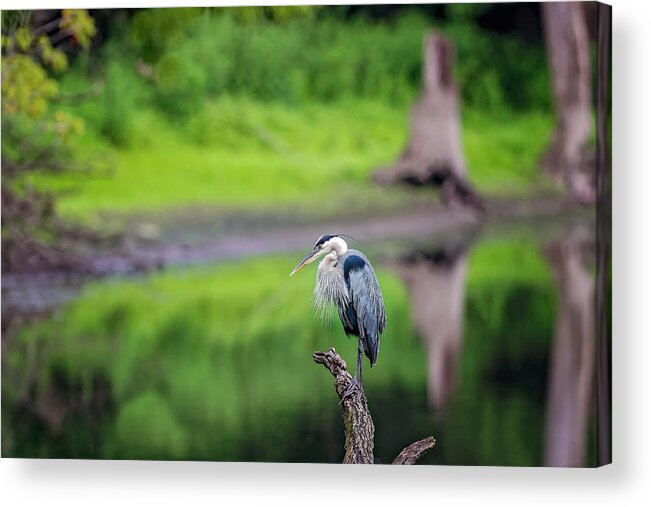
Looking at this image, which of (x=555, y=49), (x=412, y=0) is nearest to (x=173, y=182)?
(x=412, y=0)

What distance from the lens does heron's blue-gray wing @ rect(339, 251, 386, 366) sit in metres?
5.55

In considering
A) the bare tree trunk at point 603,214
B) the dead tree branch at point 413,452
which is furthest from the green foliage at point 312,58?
the dead tree branch at point 413,452

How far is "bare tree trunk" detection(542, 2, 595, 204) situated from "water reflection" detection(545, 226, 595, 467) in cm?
21

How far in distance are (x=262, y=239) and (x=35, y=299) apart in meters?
0.90

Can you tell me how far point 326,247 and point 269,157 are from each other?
54 centimetres

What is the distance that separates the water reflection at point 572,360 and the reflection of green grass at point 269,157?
372 mm

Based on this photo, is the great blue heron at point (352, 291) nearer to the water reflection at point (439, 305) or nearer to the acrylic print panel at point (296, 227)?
the acrylic print panel at point (296, 227)

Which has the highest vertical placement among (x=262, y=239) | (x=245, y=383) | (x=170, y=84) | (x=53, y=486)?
(x=170, y=84)

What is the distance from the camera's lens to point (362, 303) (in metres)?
5.58


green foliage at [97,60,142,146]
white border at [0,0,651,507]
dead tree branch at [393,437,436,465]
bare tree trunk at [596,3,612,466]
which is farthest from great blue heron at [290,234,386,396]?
green foliage at [97,60,142,146]

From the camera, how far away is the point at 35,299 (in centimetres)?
612

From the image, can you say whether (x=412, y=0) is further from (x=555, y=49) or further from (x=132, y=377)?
(x=132, y=377)

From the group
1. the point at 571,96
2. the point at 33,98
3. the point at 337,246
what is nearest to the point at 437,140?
the point at 571,96

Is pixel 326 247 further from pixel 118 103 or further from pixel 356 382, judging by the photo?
pixel 118 103
